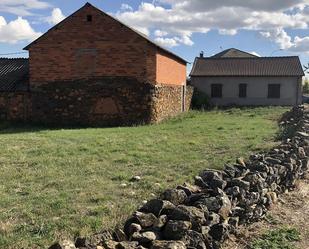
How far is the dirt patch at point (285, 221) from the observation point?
608 centimetres

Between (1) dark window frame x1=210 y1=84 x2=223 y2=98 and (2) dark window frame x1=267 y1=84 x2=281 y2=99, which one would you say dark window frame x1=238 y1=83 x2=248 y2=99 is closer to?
(1) dark window frame x1=210 y1=84 x2=223 y2=98

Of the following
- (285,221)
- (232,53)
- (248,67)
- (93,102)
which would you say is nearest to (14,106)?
(93,102)

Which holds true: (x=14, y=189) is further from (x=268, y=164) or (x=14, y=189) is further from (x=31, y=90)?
(x=31, y=90)

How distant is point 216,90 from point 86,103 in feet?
62.3

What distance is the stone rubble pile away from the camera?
4.78 meters

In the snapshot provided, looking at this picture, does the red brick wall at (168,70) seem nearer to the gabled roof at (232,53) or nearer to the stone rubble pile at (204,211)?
the stone rubble pile at (204,211)

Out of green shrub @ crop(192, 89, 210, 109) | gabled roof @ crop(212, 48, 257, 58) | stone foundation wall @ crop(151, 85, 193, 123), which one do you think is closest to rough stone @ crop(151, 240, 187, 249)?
stone foundation wall @ crop(151, 85, 193, 123)

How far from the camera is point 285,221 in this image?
709 centimetres

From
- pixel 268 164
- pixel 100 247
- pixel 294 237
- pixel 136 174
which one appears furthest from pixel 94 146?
pixel 100 247

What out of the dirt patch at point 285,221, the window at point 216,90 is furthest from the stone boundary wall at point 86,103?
the window at point 216,90

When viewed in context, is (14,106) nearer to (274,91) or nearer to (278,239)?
(278,239)

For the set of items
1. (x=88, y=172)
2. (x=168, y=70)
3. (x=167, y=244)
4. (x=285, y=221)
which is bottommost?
(x=285, y=221)

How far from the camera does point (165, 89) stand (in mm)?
24922

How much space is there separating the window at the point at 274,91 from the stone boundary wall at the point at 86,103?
18507 millimetres
